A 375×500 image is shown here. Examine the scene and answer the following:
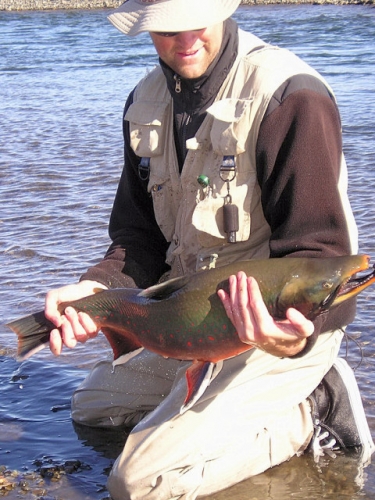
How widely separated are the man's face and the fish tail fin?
1.25 m

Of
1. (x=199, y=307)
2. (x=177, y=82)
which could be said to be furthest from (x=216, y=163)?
(x=199, y=307)

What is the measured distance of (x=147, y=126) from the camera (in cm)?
416

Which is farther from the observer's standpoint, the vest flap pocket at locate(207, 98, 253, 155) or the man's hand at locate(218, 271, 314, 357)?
the vest flap pocket at locate(207, 98, 253, 155)

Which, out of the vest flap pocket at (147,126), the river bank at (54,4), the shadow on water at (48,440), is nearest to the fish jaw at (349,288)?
the vest flap pocket at (147,126)

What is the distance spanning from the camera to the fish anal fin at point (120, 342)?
12.4 feet

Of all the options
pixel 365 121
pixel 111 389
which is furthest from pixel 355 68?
pixel 111 389

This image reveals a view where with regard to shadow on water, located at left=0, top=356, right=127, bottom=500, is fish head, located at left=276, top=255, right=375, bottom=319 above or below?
above

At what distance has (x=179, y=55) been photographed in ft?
12.3

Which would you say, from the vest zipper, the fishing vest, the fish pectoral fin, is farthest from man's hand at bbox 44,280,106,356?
the vest zipper

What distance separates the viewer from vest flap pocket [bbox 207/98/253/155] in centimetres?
364

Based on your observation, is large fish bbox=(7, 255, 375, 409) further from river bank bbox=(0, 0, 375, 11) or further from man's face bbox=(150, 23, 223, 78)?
river bank bbox=(0, 0, 375, 11)

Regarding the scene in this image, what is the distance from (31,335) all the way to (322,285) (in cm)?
130

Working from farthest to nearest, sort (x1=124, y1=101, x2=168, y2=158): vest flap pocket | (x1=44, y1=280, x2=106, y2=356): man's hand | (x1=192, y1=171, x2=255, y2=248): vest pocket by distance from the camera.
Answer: (x1=124, y1=101, x2=168, y2=158): vest flap pocket < (x1=192, y1=171, x2=255, y2=248): vest pocket < (x1=44, y1=280, x2=106, y2=356): man's hand

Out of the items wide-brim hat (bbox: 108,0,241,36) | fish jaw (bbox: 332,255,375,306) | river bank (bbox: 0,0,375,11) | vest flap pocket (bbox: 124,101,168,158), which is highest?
wide-brim hat (bbox: 108,0,241,36)
